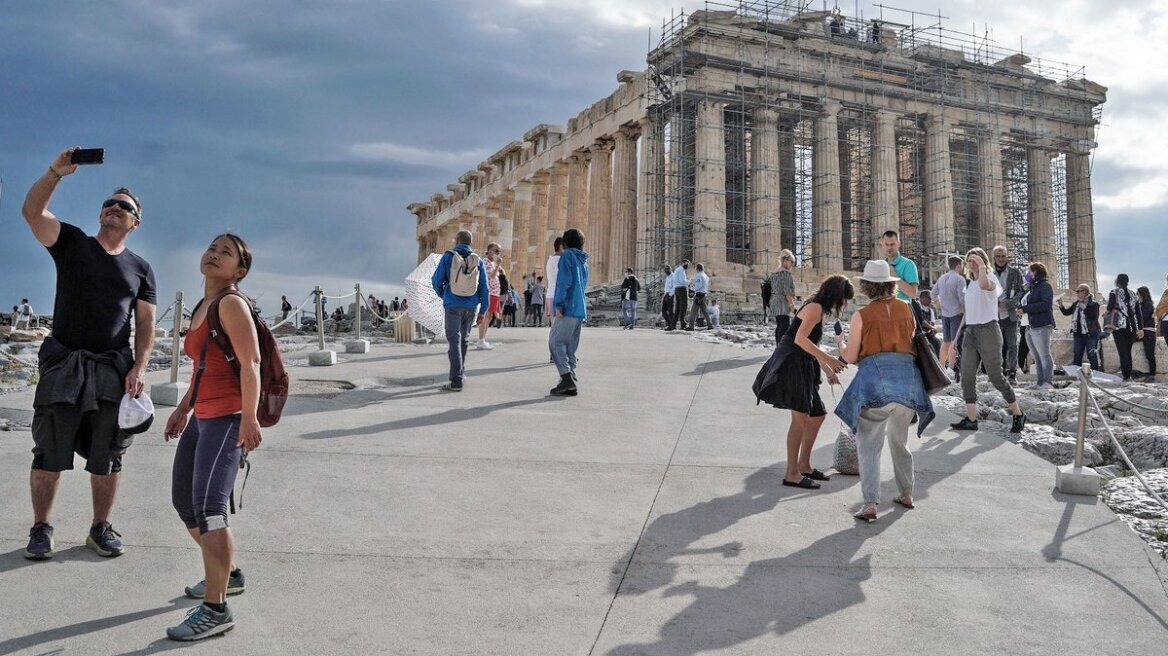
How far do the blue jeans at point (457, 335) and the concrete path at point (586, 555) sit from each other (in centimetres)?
205

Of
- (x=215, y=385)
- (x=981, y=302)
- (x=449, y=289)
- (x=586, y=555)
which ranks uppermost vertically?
(x=449, y=289)

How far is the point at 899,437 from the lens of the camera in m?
5.64

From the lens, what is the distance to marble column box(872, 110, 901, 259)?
1383 inches

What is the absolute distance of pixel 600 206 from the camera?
129 ft

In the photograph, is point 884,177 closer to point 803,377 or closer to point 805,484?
point 803,377

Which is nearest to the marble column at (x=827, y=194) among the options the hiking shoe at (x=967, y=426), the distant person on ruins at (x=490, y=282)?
the distant person on ruins at (x=490, y=282)

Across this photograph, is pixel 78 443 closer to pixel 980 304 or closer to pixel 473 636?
pixel 473 636

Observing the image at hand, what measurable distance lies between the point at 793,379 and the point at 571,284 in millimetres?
3909

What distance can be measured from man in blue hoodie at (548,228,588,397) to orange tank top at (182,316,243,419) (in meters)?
A: 5.87

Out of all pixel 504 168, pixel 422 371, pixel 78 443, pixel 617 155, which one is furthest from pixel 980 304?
pixel 504 168

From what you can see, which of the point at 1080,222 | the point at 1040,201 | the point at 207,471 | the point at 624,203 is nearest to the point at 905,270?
the point at 207,471

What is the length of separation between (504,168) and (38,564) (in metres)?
46.9

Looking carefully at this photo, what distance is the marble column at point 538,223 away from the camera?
44.5 metres

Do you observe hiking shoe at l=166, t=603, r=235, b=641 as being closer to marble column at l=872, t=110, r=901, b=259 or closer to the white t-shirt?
the white t-shirt
